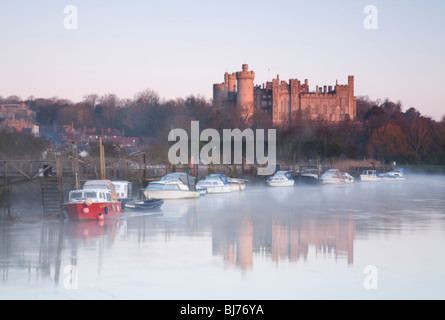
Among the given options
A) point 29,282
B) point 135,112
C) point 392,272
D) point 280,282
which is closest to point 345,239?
point 392,272

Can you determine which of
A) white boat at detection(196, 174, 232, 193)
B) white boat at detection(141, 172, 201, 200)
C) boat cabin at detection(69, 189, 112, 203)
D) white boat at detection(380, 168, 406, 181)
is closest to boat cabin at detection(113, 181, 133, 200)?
white boat at detection(141, 172, 201, 200)

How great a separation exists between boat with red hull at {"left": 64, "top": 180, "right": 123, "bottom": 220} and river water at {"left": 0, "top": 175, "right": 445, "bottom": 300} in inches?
15.1

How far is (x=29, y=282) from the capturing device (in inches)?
658

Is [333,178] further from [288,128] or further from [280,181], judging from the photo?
[288,128]

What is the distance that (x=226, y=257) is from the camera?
20.4 m

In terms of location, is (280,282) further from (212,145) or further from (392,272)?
(212,145)

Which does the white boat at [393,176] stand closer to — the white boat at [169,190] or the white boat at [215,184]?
the white boat at [215,184]

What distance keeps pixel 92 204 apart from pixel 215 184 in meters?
24.5

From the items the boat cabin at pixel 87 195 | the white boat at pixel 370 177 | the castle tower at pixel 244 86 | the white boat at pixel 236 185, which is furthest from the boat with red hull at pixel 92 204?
the castle tower at pixel 244 86

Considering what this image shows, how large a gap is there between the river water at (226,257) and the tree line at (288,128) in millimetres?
42753

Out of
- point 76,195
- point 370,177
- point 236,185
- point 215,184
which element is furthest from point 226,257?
point 370,177

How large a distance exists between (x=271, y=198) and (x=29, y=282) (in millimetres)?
32280

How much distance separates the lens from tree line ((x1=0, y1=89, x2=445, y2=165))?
9381cm

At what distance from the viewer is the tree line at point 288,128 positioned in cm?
9381
